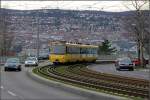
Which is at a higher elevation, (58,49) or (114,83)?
(58,49)

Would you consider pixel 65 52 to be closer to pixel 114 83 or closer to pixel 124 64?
pixel 124 64

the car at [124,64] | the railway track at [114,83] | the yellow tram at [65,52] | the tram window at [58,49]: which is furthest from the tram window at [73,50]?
the railway track at [114,83]

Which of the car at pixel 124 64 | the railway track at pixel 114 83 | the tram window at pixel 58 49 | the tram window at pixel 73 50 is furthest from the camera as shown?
the tram window at pixel 73 50

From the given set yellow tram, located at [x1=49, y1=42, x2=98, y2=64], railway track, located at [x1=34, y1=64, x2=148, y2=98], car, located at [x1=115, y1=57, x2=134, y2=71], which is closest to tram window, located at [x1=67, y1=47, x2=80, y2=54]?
yellow tram, located at [x1=49, y1=42, x2=98, y2=64]

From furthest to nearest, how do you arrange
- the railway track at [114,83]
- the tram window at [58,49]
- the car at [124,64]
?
1. the tram window at [58,49]
2. the car at [124,64]
3. the railway track at [114,83]

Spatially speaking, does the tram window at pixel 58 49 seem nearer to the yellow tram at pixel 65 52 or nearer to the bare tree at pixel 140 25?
the yellow tram at pixel 65 52

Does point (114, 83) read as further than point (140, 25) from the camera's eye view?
No

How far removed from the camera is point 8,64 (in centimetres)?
5009

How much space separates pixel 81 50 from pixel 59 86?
131 ft

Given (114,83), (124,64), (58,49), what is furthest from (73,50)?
(114,83)

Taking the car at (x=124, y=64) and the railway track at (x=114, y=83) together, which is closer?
the railway track at (x=114, y=83)

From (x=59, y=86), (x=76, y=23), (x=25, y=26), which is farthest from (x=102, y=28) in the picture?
(x=59, y=86)

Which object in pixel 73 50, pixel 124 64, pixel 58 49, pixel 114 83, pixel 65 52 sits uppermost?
pixel 58 49

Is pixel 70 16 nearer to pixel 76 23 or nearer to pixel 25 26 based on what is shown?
pixel 76 23
